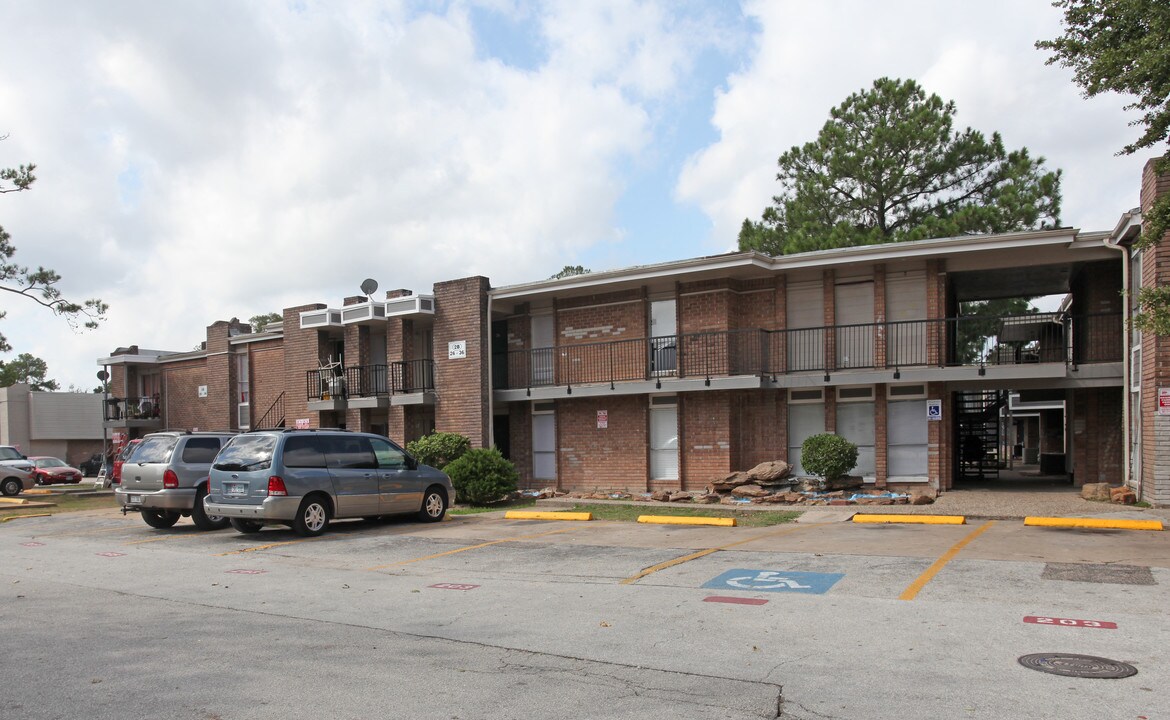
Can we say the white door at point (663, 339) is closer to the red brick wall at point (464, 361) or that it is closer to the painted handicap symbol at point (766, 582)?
the red brick wall at point (464, 361)

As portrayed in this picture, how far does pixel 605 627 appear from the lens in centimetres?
773

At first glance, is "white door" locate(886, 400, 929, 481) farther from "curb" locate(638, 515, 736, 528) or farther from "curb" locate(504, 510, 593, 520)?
"curb" locate(504, 510, 593, 520)

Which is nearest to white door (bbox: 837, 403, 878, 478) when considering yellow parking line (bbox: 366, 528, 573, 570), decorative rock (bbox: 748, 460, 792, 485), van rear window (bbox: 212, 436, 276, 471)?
decorative rock (bbox: 748, 460, 792, 485)

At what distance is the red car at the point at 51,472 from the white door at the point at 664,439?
82.9 feet

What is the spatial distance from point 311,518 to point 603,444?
9905 millimetres

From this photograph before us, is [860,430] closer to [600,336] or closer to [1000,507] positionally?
[1000,507]

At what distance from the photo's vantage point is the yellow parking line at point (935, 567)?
8.74 m

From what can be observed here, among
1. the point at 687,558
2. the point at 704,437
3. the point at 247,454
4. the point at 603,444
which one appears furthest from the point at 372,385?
the point at 687,558

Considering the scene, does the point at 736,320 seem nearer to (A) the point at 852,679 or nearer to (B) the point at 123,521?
(B) the point at 123,521

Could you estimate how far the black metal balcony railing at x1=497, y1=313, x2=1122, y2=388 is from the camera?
767 inches

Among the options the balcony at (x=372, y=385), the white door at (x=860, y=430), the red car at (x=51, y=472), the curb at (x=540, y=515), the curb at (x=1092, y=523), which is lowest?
the red car at (x=51, y=472)

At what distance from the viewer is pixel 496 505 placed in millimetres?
20641

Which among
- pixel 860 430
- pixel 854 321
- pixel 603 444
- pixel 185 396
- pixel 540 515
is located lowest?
pixel 540 515

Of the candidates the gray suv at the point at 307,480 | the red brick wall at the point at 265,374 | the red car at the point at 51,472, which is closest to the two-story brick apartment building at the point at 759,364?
the red brick wall at the point at 265,374
